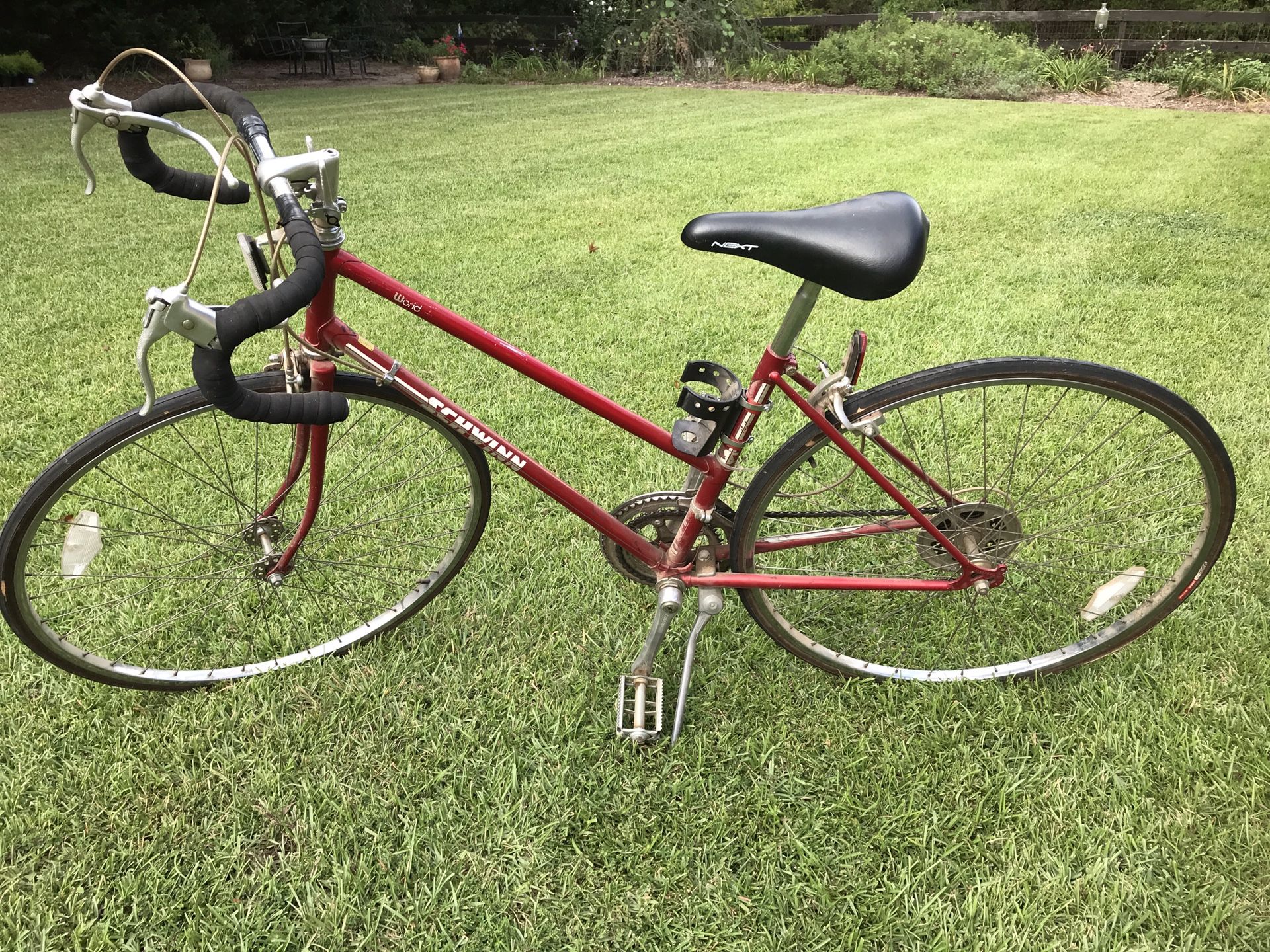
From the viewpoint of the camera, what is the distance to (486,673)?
7.11ft

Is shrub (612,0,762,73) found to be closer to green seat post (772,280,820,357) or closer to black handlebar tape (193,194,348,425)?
green seat post (772,280,820,357)

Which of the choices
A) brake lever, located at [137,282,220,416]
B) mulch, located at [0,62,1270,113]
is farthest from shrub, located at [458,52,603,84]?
brake lever, located at [137,282,220,416]

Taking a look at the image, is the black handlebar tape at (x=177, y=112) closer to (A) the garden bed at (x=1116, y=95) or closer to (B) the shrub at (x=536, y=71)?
(A) the garden bed at (x=1116, y=95)

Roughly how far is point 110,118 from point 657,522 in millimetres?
1406

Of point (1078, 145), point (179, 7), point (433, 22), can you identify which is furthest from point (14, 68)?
point (1078, 145)

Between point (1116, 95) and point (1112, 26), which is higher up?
point (1112, 26)

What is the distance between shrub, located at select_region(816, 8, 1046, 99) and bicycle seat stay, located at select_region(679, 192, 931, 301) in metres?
12.7

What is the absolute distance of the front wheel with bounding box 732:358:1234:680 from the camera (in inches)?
71.4

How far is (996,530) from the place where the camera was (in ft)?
6.55

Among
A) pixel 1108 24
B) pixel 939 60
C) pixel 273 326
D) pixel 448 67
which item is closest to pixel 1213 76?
pixel 939 60

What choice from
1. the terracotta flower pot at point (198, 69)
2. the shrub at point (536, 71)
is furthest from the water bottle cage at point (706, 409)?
the terracotta flower pot at point (198, 69)

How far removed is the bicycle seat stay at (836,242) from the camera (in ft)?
5.04

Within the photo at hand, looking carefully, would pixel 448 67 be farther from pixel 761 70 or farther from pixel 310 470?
pixel 310 470

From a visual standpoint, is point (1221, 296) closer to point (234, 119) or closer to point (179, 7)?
point (234, 119)
